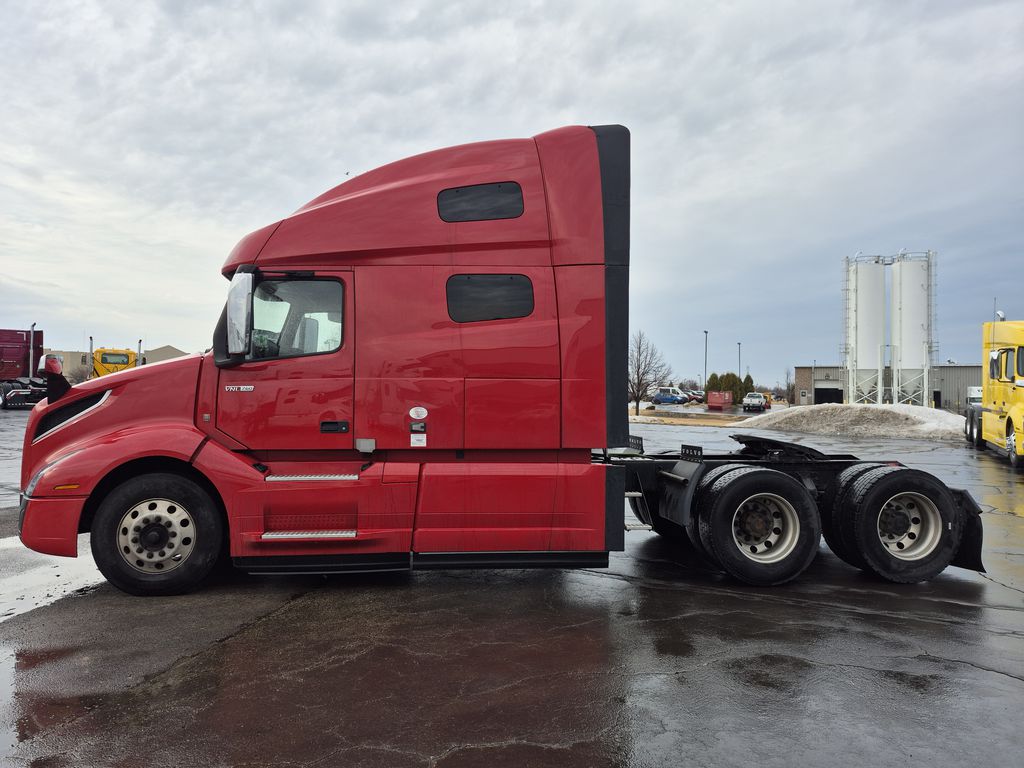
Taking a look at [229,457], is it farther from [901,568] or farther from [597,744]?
[901,568]

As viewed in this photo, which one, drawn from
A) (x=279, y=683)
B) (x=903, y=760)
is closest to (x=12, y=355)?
(x=279, y=683)

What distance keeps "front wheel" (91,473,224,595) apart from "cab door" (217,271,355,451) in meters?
0.63

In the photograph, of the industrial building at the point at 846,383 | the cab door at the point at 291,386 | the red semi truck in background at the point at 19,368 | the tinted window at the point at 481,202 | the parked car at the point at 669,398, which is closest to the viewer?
the cab door at the point at 291,386

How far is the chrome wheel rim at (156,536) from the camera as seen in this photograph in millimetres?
5445

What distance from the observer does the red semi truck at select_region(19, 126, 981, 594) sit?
5492 millimetres

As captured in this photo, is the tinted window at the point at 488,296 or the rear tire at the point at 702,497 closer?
the tinted window at the point at 488,296

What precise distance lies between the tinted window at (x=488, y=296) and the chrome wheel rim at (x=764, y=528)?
8.73 feet

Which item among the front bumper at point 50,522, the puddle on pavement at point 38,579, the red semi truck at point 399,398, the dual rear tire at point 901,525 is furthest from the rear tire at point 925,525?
the puddle on pavement at point 38,579

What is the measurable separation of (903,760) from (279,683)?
10.5 feet

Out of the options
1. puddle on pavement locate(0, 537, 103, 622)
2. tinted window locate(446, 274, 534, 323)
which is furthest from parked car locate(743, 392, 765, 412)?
puddle on pavement locate(0, 537, 103, 622)

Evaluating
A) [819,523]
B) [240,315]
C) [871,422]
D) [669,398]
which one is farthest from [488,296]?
[669,398]

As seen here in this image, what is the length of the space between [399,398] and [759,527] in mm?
3375

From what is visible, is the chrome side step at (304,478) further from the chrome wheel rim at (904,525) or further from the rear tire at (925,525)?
the chrome wheel rim at (904,525)

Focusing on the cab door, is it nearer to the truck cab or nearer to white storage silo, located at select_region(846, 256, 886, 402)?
the truck cab
